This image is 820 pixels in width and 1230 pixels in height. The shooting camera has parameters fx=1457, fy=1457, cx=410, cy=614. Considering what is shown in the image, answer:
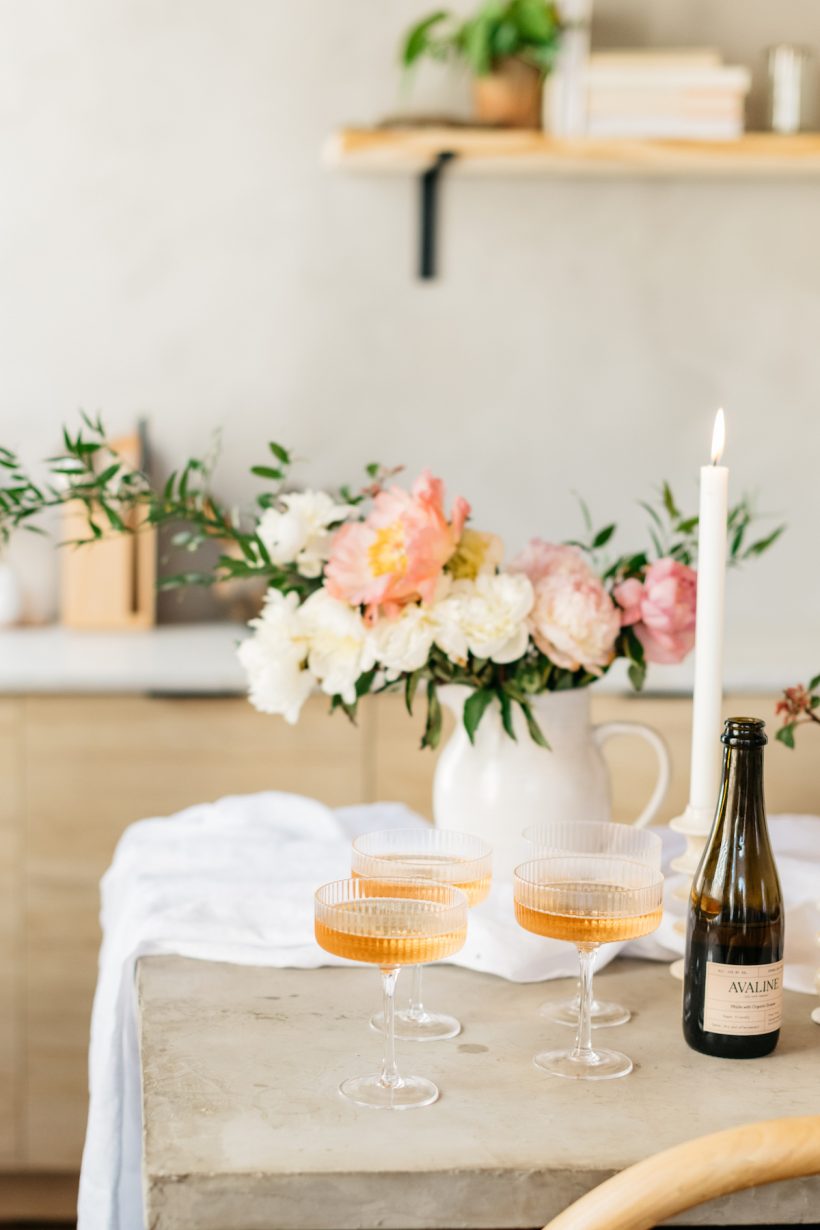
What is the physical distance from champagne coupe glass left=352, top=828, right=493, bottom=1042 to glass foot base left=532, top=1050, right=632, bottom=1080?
8 cm

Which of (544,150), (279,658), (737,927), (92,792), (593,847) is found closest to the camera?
(737,927)

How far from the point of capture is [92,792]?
2.53 m

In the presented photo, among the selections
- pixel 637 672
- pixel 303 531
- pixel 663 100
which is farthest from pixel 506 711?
pixel 663 100

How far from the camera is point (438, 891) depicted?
1.04m

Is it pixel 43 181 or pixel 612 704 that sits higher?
pixel 43 181

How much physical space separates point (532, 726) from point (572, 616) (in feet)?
0.39

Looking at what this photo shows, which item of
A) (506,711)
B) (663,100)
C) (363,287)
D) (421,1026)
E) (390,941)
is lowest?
(421,1026)

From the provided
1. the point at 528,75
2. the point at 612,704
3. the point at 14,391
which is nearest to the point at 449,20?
the point at 528,75

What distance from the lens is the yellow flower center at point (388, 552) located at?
4.09ft

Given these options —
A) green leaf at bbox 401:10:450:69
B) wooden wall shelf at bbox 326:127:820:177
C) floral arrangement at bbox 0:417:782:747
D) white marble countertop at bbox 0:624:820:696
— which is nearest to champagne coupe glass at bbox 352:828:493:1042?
floral arrangement at bbox 0:417:782:747

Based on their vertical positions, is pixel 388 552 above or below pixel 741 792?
above

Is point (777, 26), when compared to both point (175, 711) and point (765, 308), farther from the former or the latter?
point (175, 711)

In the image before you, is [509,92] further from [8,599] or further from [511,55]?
[8,599]

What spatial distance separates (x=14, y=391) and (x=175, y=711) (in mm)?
923
